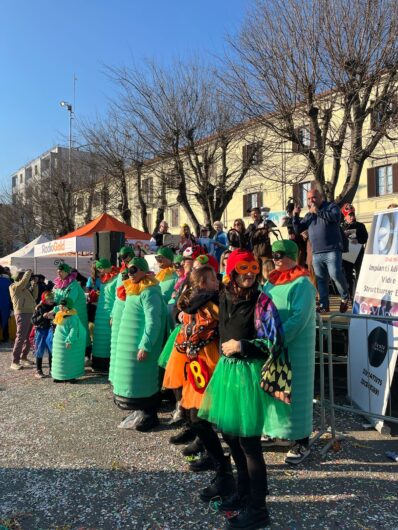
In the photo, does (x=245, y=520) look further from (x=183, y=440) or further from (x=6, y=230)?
(x=6, y=230)

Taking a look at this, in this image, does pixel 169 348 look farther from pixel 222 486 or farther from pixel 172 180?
pixel 172 180

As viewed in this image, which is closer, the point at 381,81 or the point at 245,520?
the point at 245,520

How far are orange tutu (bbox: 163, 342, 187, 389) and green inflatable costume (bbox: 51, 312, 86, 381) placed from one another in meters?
3.73

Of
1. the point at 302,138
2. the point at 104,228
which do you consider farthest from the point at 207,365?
the point at 104,228

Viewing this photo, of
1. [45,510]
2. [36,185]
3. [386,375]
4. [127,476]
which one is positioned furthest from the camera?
[36,185]

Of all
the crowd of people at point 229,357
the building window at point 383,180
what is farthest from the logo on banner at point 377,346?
the building window at point 383,180

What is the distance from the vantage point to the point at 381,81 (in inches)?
368

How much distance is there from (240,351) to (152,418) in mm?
2483

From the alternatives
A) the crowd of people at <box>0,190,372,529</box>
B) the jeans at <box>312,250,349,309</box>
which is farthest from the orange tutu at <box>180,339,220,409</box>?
the jeans at <box>312,250,349,309</box>

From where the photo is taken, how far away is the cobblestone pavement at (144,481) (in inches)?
119

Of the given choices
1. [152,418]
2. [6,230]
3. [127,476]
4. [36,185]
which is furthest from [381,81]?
[6,230]

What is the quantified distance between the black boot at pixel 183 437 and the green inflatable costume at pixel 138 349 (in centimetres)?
50

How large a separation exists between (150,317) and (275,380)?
1948 millimetres

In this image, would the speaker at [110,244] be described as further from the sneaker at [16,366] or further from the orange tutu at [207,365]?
the orange tutu at [207,365]
